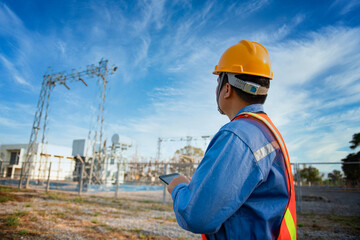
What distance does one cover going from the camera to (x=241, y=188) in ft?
3.03

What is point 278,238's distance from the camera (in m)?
1.02

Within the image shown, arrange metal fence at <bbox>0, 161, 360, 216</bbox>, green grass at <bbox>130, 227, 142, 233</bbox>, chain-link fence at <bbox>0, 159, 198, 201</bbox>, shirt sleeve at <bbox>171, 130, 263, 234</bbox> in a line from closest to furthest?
shirt sleeve at <bbox>171, 130, 263, 234</bbox> < green grass at <bbox>130, 227, 142, 233</bbox> < metal fence at <bbox>0, 161, 360, 216</bbox> < chain-link fence at <bbox>0, 159, 198, 201</bbox>

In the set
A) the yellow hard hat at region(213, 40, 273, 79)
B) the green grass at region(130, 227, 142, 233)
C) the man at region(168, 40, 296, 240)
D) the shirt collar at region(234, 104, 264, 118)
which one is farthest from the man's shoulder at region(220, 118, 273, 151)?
the green grass at region(130, 227, 142, 233)

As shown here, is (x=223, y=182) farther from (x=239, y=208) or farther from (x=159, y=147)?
(x=159, y=147)

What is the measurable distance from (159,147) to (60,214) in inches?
1237

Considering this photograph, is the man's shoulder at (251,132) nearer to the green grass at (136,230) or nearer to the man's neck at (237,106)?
the man's neck at (237,106)

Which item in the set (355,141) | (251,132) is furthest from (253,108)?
(355,141)

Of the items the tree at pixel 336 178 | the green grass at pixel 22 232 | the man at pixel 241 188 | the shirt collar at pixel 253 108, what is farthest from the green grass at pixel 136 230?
the tree at pixel 336 178

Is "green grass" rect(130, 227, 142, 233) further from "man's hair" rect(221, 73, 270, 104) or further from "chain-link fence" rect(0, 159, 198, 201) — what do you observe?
"chain-link fence" rect(0, 159, 198, 201)

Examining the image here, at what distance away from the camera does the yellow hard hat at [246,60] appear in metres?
1.30

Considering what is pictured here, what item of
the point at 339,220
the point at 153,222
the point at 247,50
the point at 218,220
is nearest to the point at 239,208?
the point at 218,220

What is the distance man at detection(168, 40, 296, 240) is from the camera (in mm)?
896

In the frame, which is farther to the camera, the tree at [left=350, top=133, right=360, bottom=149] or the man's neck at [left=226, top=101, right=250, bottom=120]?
the tree at [left=350, top=133, right=360, bottom=149]

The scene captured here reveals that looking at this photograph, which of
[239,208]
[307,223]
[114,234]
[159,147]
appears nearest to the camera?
[239,208]
